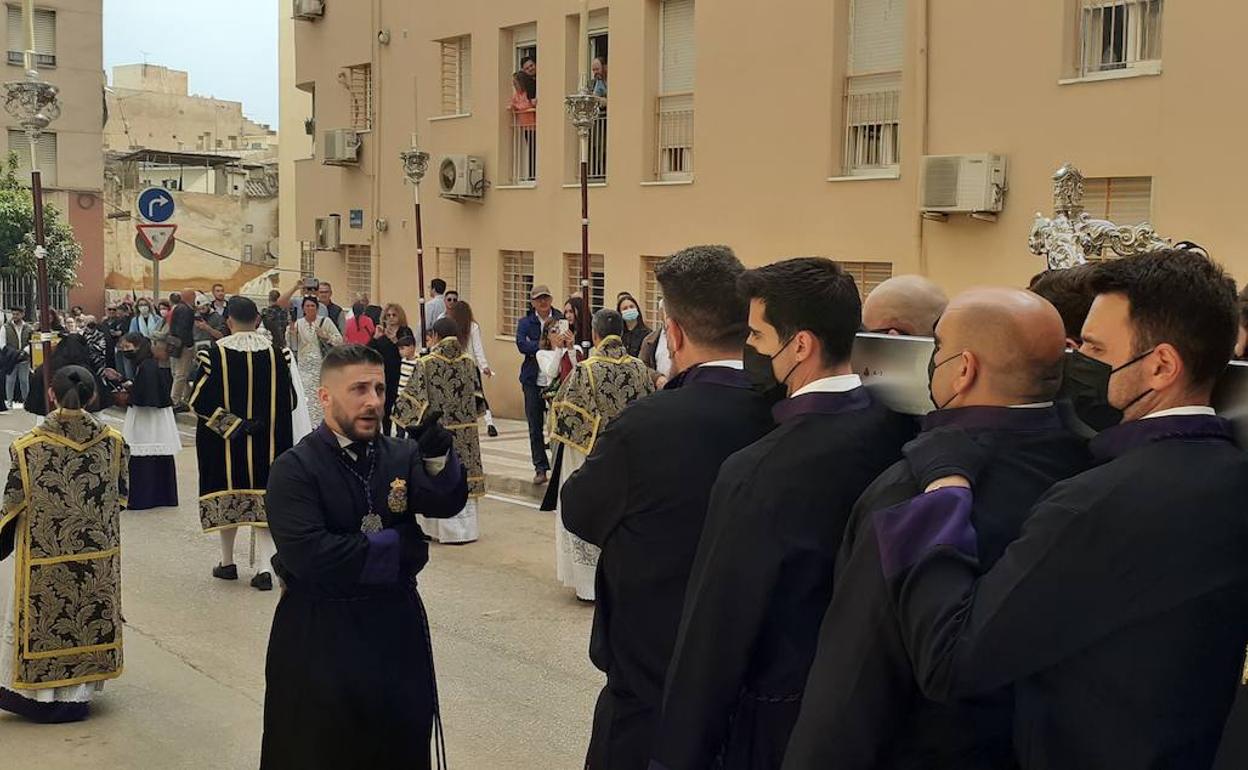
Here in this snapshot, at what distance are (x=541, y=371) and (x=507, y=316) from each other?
635 centimetres

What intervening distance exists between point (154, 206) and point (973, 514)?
16.0m

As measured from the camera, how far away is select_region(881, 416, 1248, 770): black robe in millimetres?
2588

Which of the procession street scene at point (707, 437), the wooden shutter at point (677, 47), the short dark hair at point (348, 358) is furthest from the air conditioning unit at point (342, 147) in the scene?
the short dark hair at point (348, 358)

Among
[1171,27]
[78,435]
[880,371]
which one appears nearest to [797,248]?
[1171,27]

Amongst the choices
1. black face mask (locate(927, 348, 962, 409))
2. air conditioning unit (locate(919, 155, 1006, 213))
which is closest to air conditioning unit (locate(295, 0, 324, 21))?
air conditioning unit (locate(919, 155, 1006, 213))

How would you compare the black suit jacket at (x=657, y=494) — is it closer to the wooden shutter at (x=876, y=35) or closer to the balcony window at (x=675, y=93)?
the wooden shutter at (x=876, y=35)

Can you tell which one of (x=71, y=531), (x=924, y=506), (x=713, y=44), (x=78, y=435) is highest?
(x=713, y=44)

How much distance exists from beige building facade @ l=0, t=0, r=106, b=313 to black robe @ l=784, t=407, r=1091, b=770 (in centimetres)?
4089

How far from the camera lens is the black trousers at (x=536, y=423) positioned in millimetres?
14570

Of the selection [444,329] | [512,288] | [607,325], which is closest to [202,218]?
[512,288]

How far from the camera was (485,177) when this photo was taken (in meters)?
20.9

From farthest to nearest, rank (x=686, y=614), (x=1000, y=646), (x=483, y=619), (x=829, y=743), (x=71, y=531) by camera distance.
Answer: (x=483, y=619), (x=71, y=531), (x=686, y=614), (x=829, y=743), (x=1000, y=646)

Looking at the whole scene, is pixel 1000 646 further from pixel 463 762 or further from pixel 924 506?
pixel 463 762

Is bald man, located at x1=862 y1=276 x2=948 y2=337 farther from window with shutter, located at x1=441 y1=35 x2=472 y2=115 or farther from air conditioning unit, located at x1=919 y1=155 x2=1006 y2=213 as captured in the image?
window with shutter, located at x1=441 y1=35 x2=472 y2=115
